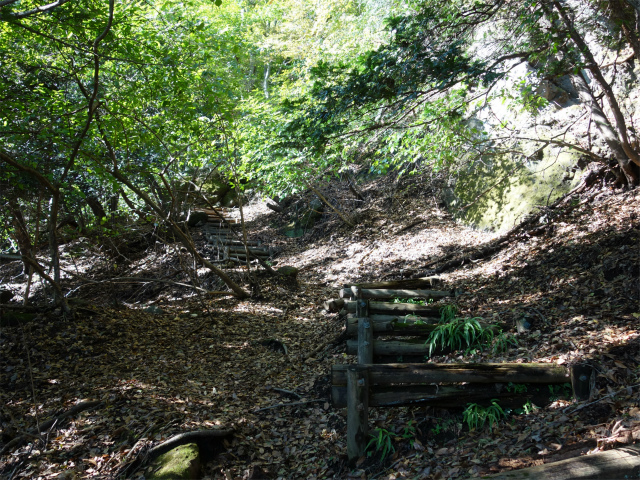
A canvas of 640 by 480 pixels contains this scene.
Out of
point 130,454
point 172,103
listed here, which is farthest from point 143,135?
point 130,454

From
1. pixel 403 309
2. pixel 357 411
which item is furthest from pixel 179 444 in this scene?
pixel 403 309

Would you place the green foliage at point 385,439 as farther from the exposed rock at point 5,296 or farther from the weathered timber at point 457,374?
the exposed rock at point 5,296

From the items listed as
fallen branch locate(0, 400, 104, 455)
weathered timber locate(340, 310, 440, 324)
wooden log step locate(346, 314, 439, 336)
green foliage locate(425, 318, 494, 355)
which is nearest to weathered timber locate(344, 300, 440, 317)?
weathered timber locate(340, 310, 440, 324)

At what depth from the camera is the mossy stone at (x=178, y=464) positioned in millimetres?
3773

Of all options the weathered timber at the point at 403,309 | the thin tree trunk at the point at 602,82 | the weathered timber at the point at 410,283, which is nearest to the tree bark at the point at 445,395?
the weathered timber at the point at 403,309

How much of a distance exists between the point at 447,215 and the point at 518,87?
6.01m

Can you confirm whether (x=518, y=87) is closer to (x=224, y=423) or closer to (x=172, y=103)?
(x=172, y=103)

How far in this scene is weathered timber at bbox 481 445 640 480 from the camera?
2438 mm

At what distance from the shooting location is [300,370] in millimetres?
6434

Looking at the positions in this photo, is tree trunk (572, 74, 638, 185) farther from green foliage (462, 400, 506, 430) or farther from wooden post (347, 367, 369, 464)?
wooden post (347, 367, 369, 464)

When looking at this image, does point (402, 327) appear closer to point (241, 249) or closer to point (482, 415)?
point (482, 415)

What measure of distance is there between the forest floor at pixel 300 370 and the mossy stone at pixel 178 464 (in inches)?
7.8

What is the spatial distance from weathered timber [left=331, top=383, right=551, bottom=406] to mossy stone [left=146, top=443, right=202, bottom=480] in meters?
1.38

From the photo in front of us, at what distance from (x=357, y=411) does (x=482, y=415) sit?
44.2 inches
